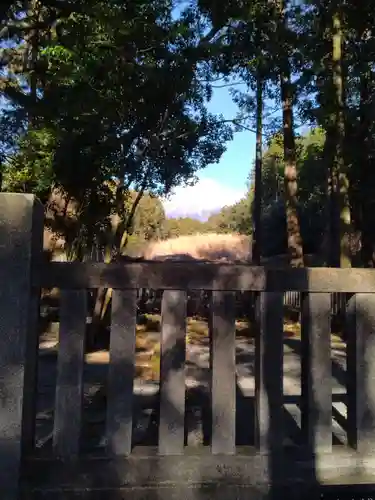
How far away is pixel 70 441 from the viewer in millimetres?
2684

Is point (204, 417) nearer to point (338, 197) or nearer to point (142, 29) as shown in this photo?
point (142, 29)

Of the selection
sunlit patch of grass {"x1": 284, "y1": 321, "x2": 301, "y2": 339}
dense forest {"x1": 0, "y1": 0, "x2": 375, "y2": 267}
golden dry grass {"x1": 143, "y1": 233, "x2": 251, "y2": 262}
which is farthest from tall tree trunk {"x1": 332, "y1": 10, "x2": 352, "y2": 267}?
golden dry grass {"x1": 143, "y1": 233, "x2": 251, "y2": 262}

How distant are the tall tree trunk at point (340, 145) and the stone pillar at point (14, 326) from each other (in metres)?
8.82

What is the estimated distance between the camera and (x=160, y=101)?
940 centimetres

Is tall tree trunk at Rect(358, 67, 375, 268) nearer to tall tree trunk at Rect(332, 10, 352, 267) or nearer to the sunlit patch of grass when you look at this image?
tall tree trunk at Rect(332, 10, 352, 267)

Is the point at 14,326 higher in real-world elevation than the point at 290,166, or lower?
lower

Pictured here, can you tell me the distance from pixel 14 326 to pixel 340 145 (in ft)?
29.9

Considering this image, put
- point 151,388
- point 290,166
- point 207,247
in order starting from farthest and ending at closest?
point 207,247, point 290,166, point 151,388

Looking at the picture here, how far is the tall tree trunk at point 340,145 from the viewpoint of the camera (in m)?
10.3

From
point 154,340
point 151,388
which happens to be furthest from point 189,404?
point 154,340

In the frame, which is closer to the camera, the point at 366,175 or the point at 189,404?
the point at 189,404

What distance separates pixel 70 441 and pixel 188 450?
0.65m

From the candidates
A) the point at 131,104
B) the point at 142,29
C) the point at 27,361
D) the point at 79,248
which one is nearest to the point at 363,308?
the point at 27,361

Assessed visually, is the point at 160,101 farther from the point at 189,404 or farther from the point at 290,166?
the point at 189,404
